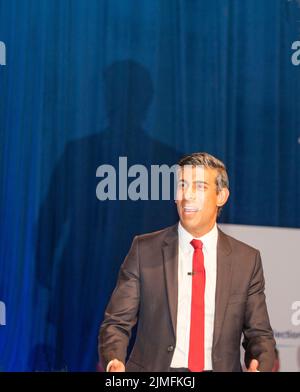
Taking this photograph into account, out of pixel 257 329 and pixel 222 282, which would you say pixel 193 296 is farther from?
pixel 257 329

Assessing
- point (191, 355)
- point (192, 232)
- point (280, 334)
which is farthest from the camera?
point (280, 334)

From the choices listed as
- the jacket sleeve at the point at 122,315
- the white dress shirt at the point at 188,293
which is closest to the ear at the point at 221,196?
the white dress shirt at the point at 188,293

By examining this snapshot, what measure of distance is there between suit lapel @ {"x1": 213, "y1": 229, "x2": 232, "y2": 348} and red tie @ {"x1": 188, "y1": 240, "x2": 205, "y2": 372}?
57mm

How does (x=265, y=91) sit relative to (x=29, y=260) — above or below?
above

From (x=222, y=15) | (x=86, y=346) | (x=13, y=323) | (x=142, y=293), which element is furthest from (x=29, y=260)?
(x=222, y=15)

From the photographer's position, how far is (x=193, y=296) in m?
2.38

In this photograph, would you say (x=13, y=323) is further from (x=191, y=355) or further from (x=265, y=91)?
(x=265, y=91)

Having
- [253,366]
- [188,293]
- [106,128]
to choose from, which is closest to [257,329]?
[253,366]

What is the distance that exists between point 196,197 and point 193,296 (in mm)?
392

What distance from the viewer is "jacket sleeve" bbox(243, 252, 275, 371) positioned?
2.16 meters

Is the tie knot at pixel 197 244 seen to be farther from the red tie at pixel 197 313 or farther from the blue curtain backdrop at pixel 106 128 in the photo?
the blue curtain backdrop at pixel 106 128

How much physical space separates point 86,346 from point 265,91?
5.97ft

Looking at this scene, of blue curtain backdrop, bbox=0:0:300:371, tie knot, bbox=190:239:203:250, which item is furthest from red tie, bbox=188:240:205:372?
blue curtain backdrop, bbox=0:0:300:371

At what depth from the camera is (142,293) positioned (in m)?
2.34
